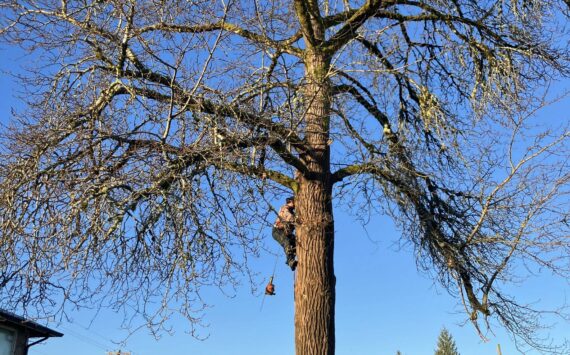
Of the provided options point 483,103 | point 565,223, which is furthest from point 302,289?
point 483,103

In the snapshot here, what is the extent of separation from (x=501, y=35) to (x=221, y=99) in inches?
157

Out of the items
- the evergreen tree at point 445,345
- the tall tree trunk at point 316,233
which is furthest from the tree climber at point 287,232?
the evergreen tree at point 445,345

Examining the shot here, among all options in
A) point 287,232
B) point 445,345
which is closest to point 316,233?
point 287,232

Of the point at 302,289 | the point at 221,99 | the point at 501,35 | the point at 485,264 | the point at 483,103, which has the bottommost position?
the point at 302,289

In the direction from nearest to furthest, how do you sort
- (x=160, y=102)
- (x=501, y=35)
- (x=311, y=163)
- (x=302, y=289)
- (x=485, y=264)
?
(x=160, y=102)
(x=302, y=289)
(x=311, y=163)
(x=485, y=264)
(x=501, y=35)

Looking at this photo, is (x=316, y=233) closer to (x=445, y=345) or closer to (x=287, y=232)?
(x=287, y=232)

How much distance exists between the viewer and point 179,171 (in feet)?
20.7

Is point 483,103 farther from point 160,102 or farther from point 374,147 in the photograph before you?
point 160,102

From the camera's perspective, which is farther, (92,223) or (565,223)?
(565,223)

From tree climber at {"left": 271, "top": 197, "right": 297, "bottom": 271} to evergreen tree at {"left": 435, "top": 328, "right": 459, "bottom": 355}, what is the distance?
179ft

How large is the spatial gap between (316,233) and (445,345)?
55.5m

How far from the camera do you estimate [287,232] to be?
7129mm

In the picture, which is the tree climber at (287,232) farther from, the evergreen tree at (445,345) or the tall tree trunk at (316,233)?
the evergreen tree at (445,345)

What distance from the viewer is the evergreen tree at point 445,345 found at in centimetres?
5831
